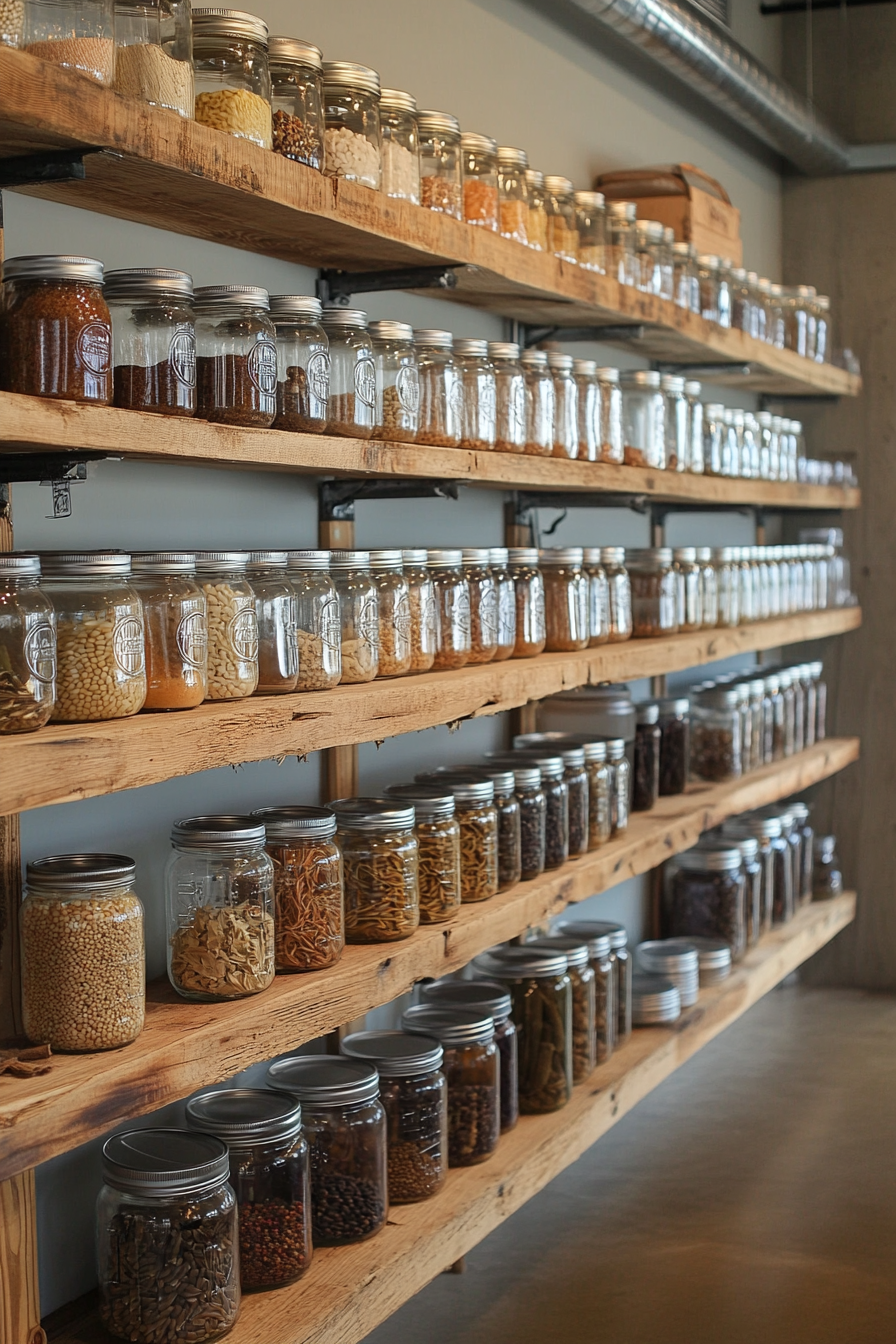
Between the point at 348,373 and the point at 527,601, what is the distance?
2.21 feet

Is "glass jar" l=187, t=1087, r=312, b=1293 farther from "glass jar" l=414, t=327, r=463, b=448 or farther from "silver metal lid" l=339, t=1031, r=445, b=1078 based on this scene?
"glass jar" l=414, t=327, r=463, b=448

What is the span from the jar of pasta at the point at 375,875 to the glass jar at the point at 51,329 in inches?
32.7

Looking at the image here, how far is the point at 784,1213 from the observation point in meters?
3.10

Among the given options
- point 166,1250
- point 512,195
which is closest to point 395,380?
point 512,195

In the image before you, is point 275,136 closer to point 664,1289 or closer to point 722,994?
point 664,1289

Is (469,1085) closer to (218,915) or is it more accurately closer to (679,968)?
(218,915)

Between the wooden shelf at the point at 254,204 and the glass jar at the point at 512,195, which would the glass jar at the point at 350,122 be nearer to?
the wooden shelf at the point at 254,204

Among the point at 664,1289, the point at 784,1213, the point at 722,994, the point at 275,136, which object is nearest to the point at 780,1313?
the point at 664,1289

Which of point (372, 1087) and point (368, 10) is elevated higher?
point (368, 10)

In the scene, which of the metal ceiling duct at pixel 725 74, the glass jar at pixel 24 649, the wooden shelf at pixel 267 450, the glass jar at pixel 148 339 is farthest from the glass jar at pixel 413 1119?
the metal ceiling duct at pixel 725 74

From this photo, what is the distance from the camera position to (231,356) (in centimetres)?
179

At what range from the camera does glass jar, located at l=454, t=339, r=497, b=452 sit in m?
2.38

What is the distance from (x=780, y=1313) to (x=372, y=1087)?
3.39ft

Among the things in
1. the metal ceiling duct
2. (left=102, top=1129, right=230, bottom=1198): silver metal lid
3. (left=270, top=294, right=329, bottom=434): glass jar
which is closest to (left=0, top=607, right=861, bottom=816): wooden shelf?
(left=270, top=294, right=329, bottom=434): glass jar
